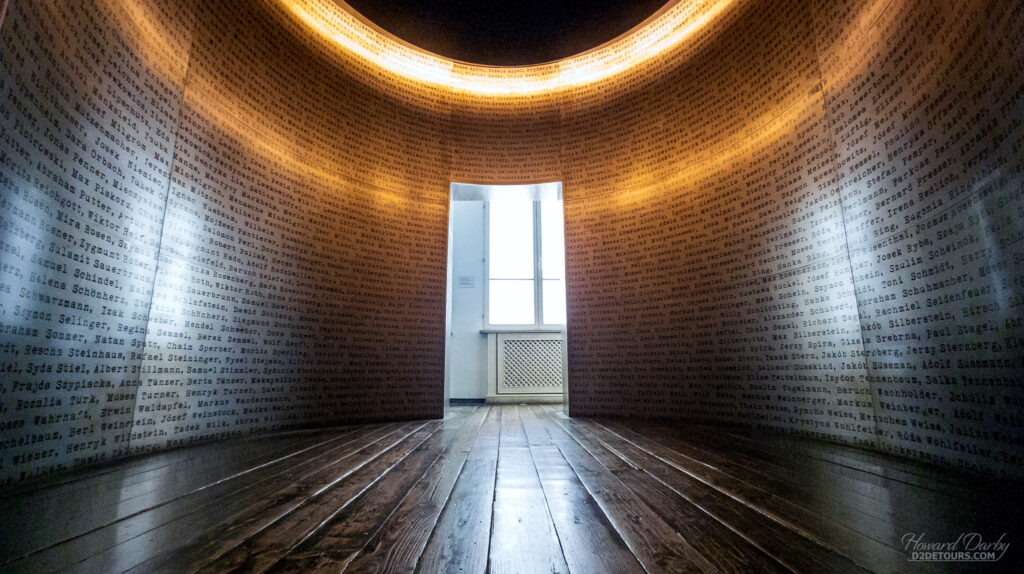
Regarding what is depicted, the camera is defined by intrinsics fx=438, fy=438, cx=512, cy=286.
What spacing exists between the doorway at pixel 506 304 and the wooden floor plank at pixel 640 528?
3858 millimetres

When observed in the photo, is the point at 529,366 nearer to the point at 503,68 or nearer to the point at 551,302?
the point at 551,302

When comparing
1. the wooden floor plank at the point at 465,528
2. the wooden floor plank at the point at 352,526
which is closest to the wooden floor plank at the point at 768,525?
the wooden floor plank at the point at 465,528

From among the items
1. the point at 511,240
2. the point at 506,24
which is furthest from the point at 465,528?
the point at 511,240

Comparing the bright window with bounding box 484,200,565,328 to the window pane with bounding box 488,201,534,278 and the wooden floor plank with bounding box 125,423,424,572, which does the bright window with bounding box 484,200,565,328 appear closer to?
the window pane with bounding box 488,201,534,278

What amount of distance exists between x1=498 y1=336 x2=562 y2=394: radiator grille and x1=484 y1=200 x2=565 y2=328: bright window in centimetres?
28

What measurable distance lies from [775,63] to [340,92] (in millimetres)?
2986

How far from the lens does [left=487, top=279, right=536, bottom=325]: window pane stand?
19.3 feet

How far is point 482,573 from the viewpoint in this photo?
31.0 inches

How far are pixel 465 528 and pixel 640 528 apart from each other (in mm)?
403

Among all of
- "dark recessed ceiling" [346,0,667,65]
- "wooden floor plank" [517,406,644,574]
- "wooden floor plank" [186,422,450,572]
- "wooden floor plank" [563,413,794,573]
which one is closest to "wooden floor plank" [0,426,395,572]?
"wooden floor plank" [186,422,450,572]

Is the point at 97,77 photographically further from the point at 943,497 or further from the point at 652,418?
the point at 652,418

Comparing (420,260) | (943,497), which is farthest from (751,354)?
(420,260)

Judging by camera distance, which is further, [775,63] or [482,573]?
[775,63]

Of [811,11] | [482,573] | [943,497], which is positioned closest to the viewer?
[482,573]
